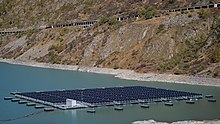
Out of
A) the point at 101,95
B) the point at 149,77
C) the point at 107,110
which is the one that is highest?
the point at 149,77

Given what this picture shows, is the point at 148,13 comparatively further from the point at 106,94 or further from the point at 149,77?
the point at 106,94

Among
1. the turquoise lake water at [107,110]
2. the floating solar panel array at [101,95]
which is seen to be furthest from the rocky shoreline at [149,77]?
the floating solar panel array at [101,95]

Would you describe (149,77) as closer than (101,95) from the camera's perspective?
No

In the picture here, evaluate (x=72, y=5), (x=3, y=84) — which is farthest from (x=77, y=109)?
(x=72, y=5)

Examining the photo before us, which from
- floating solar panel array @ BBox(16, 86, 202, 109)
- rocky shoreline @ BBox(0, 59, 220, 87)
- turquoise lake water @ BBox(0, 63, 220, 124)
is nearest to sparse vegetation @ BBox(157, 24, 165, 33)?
rocky shoreline @ BBox(0, 59, 220, 87)

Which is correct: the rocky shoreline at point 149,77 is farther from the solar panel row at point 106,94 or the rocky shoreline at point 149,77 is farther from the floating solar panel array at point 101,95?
the solar panel row at point 106,94

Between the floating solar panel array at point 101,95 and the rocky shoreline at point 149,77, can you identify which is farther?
the rocky shoreline at point 149,77

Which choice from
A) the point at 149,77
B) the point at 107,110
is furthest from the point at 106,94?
the point at 149,77
